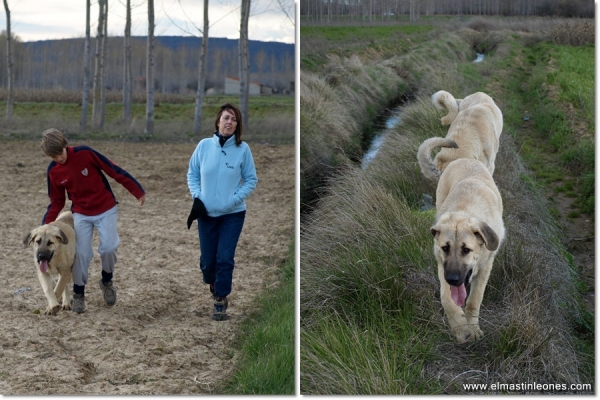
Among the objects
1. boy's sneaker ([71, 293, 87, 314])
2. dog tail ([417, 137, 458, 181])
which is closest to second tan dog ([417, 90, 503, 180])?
dog tail ([417, 137, 458, 181])

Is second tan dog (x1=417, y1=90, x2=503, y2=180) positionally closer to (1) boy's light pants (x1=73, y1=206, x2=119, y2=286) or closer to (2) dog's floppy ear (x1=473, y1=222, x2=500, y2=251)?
(2) dog's floppy ear (x1=473, y1=222, x2=500, y2=251)

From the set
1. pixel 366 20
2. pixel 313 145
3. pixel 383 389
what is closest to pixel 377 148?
pixel 313 145

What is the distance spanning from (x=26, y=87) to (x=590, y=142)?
542 cm

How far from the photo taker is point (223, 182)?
4.29 meters

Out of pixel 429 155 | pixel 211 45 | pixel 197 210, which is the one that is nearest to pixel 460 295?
pixel 429 155

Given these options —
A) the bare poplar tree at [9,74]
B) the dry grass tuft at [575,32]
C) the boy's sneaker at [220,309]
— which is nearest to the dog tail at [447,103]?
the dry grass tuft at [575,32]

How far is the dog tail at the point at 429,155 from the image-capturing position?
4258mm

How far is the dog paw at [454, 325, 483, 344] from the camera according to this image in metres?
3.62

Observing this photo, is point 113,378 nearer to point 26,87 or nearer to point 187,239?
point 187,239

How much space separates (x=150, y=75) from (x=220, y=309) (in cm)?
449

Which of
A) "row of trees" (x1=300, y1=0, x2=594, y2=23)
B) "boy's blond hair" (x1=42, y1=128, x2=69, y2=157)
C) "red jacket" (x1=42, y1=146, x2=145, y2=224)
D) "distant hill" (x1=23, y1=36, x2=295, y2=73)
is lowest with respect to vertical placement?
"red jacket" (x1=42, y1=146, x2=145, y2=224)

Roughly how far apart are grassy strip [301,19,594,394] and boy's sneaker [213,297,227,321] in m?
0.88

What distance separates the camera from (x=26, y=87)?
714 centimetres

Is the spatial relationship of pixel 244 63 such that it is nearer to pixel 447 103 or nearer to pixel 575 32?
pixel 447 103
